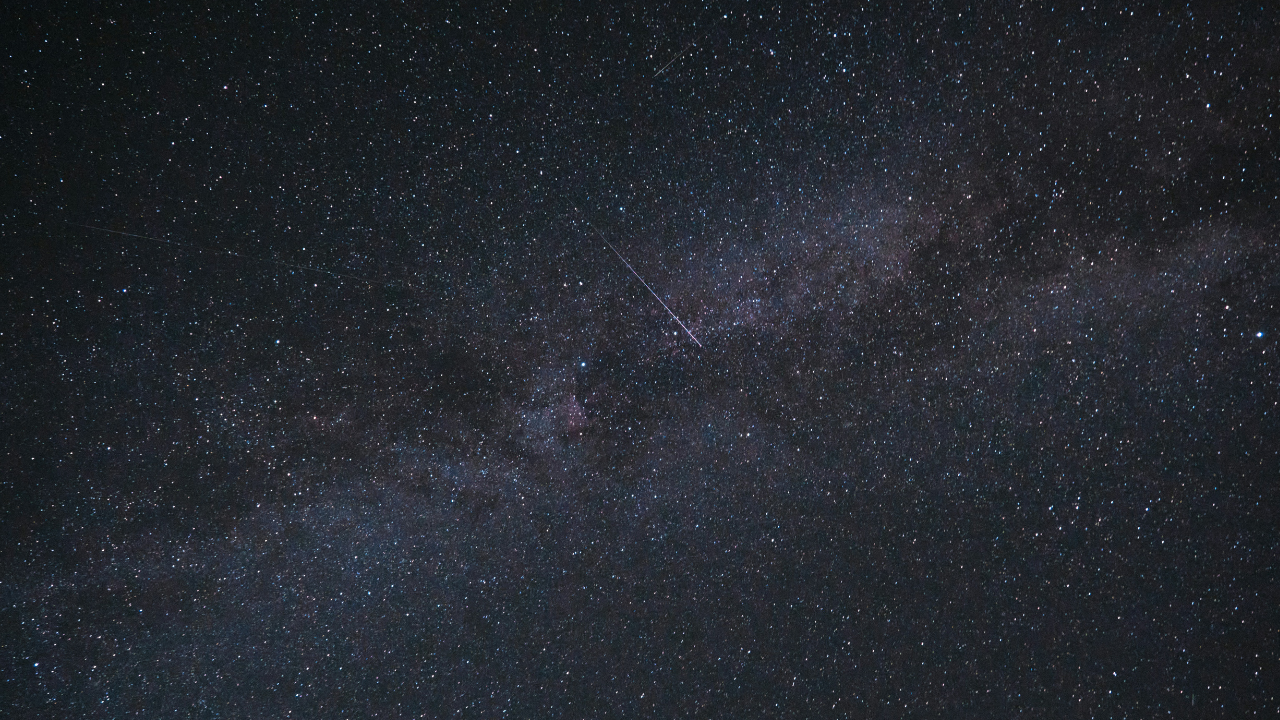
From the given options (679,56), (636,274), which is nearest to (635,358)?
(636,274)

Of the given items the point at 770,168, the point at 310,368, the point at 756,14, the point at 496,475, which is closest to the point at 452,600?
the point at 496,475

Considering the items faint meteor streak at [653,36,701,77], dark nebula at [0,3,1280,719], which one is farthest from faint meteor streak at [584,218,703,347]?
faint meteor streak at [653,36,701,77]

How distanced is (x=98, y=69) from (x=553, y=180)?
2.28ft

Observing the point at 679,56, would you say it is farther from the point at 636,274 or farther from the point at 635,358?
the point at 635,358

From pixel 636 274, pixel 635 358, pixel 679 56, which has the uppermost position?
pixel 679 56

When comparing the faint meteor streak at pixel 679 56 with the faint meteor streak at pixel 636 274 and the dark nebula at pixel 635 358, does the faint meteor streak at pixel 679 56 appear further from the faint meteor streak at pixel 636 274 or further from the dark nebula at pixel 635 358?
the faint meteor streak at pixel 636 274

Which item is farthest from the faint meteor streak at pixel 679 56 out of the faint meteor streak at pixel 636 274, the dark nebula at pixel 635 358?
the faint meteor streak at pixel 636 274

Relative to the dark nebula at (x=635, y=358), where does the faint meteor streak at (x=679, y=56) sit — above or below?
above

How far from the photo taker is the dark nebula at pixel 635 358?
0.90 metres

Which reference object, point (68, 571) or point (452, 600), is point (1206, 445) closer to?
point (452, 600)

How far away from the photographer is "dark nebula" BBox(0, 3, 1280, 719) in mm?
897

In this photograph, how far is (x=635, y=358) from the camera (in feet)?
3.24

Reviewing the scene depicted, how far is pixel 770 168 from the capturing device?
0.96 metres

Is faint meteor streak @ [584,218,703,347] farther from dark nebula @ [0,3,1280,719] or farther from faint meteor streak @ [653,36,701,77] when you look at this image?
faint meteor streak @ [653,36,701,77]
